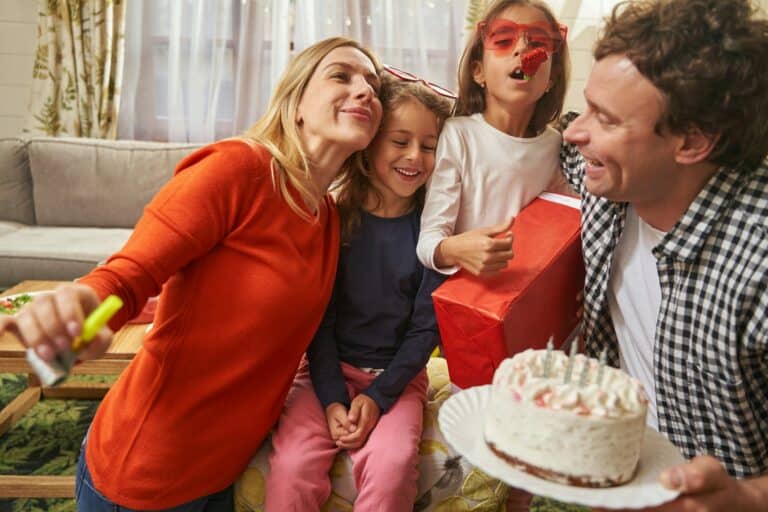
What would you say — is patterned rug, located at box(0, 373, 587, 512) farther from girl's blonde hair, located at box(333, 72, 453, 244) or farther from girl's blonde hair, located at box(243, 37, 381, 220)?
girl's blonde hair, located at box(243, 37, 381, 220)

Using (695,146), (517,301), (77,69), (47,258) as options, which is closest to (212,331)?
(517,301)

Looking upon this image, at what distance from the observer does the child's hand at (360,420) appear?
1561 mm

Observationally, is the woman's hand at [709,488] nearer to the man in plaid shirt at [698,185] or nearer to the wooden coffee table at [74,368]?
the man in plaid shirt at [698,185]

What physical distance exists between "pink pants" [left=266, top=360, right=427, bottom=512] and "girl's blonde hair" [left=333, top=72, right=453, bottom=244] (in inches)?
17.7

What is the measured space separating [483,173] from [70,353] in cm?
112

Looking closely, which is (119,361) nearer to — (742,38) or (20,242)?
(20,242)

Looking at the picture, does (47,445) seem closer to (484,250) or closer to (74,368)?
(74,368)

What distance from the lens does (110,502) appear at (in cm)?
139

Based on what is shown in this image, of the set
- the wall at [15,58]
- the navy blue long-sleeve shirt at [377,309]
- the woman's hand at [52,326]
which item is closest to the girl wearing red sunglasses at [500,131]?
the navy blue long-sleeve shirt at [377,309]

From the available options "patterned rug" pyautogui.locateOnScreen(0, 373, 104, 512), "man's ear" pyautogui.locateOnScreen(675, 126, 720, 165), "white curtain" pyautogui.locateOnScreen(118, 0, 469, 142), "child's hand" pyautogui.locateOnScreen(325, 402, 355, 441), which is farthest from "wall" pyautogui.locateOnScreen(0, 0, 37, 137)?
"man's ear" pyautogui.locateOnScreen(675, 126, 720, 165)

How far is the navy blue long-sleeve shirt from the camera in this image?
5.57ft

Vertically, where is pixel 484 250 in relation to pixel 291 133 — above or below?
below

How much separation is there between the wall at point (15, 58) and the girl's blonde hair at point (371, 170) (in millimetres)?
3828

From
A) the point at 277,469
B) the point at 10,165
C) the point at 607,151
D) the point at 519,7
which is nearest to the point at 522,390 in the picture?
the point at 607,151
